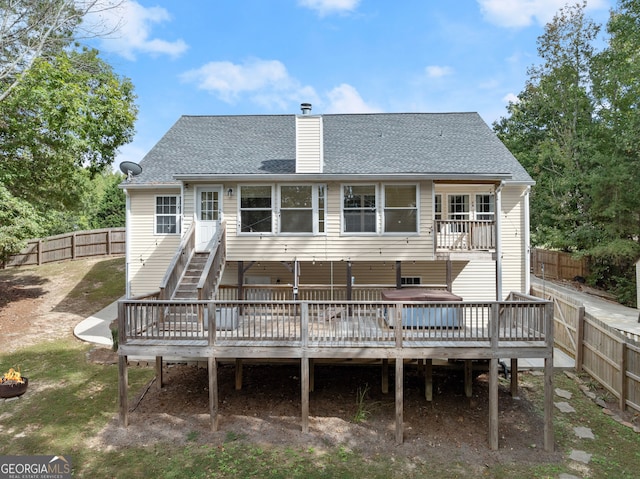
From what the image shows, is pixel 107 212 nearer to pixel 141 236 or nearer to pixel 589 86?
pixel 141 236

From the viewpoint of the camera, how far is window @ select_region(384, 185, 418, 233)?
10484mm

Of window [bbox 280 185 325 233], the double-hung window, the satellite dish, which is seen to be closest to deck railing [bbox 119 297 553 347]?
window [bbox 280 185 325 233]

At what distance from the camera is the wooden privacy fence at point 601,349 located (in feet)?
24.3

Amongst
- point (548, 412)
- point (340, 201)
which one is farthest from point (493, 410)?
point (340, 201)

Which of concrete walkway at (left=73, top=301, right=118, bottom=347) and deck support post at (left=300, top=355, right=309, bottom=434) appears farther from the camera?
concrete walkway at (left=73, top=301, right=118, bottom=347)

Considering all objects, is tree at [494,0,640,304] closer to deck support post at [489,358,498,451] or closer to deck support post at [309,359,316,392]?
deck support post at [489,358,498,451]

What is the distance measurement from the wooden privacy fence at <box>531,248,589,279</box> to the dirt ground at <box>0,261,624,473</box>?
42.5 feet

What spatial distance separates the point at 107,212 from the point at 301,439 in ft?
95.9

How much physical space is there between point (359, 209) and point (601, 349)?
712 centimetres

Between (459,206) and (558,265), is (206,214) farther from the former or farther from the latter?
(558,265)

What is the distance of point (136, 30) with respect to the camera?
14773 mm

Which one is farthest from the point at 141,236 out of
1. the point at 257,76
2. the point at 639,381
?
the point at 639,381

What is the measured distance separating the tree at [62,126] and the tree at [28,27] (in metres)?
0.79

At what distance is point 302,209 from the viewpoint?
34.7ft
